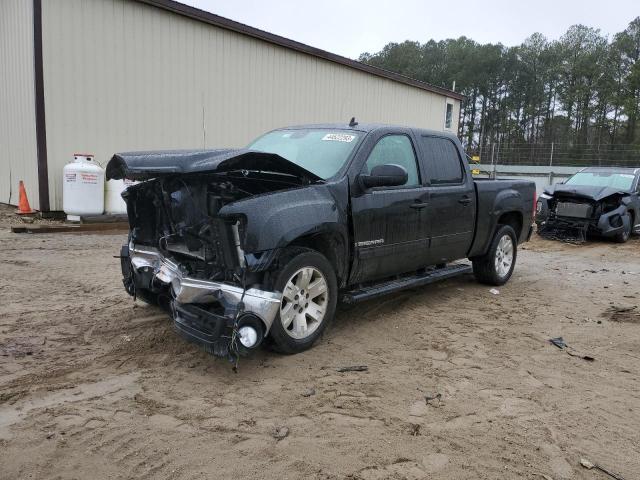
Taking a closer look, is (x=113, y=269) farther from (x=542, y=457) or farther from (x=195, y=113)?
(x=195, y=113)

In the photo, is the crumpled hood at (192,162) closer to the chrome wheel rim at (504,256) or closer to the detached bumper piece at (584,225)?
the chrome wheel rim at (504,256)

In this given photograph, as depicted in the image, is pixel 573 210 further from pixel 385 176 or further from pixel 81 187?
pixel 81 187

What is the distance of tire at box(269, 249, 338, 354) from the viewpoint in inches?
151

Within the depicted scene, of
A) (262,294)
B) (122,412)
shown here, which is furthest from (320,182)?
(122,412)

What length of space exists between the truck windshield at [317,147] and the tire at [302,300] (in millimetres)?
863

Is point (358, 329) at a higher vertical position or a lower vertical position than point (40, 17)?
lower

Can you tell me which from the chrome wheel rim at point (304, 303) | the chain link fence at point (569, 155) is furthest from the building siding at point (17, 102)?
the chain link fence at point (569, 155)

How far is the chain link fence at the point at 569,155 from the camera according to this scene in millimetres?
26453

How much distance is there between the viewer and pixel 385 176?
14.5 ft

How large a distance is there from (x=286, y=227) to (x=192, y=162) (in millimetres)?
815

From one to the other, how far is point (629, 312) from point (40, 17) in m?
11.5

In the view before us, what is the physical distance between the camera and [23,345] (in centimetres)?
412

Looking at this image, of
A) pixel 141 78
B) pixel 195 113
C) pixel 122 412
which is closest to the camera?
pixel 122 412

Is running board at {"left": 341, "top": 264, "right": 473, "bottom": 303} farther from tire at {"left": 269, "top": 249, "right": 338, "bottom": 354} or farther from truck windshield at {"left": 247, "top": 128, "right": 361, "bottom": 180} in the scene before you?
truck windshield at {"left": 247, "top": 128, "right": 361, "bottom": 180}
